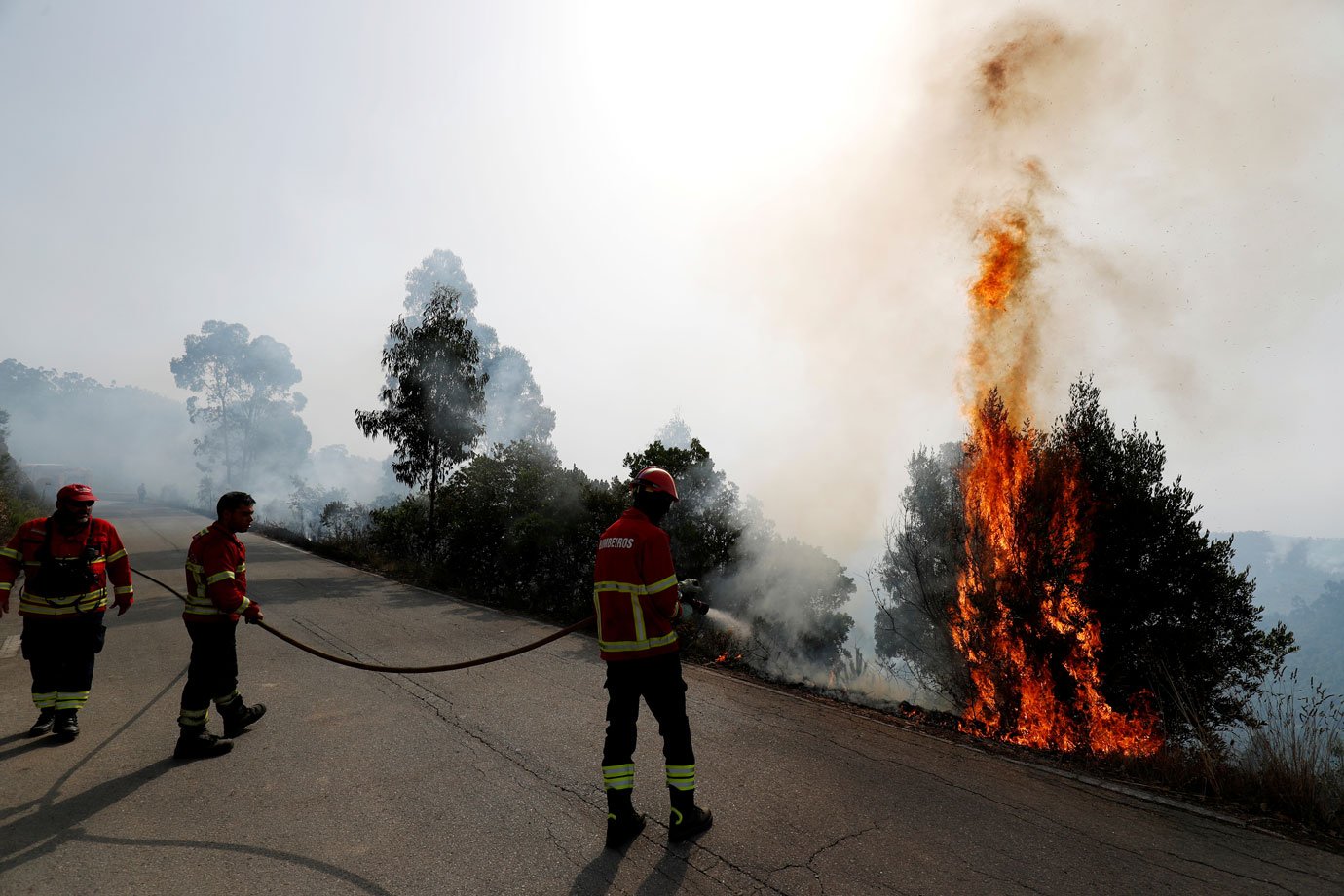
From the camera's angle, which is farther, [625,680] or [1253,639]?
[1253,639]

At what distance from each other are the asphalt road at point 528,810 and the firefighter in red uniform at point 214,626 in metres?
0.20

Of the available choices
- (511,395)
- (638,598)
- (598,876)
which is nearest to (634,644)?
(638,598)

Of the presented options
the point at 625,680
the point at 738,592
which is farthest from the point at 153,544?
the point at 625,680

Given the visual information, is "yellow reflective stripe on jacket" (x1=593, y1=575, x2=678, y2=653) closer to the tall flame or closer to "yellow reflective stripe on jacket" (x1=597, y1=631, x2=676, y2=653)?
"yellow reflective stripe on jacket" (x1=597, y1=631, x2=676, y2=653)

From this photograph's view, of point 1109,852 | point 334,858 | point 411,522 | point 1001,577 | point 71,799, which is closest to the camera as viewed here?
point 334,858

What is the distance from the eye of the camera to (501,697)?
19.3ft

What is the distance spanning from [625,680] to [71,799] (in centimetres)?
347

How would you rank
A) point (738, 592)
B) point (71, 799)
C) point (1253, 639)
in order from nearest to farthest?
point (71, 799)
point (1253, 639)
point (738, 592)

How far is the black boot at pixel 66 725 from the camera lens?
4.69 meters

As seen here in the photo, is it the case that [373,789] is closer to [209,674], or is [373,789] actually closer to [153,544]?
[209,674]

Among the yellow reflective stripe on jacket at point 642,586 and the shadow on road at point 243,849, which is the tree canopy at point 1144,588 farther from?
the shadow on road at point 243,849

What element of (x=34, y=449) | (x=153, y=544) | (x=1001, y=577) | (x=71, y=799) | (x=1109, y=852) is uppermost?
(x=1001, y=577)

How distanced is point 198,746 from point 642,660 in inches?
137

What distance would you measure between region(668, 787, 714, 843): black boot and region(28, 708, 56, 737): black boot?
16.1ft
